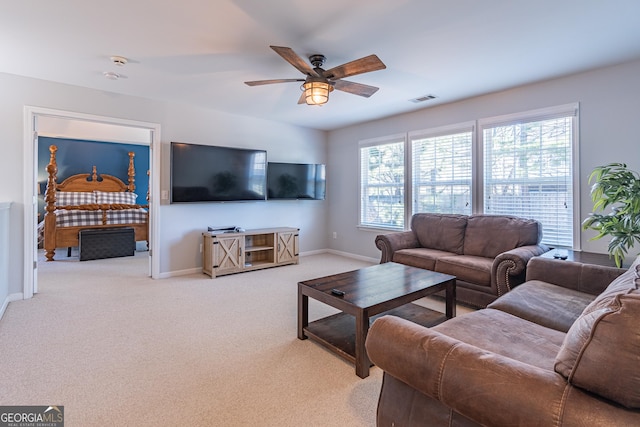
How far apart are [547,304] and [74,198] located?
8420 millimetres

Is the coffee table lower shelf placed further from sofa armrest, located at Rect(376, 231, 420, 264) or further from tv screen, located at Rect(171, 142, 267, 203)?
tv screen, located at Rect(171, 142, 267, 203)

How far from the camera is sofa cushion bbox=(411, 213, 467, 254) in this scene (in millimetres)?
3959

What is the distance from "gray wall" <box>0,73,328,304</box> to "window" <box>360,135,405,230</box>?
1.01 m

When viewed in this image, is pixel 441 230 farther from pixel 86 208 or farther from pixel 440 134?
pixel 86 208

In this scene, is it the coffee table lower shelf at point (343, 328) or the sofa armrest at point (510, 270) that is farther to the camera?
the sofa armrest at point (510, 270)

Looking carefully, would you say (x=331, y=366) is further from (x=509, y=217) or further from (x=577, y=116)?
(x=577, y=116)

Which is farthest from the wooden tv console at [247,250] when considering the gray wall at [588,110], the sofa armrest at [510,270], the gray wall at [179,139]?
the sofa armrest at [510,270]

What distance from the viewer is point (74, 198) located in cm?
691

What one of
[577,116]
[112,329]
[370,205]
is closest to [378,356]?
[112,329]

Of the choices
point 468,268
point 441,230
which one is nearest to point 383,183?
point 441,230

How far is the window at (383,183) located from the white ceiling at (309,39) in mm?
1463

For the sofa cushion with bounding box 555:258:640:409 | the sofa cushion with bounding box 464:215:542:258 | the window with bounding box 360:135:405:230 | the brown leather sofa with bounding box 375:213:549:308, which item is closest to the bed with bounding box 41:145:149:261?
the window with bounding box 360:135:405:230

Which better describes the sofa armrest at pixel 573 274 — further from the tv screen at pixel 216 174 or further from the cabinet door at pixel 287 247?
the tv screen at pixel 216 174

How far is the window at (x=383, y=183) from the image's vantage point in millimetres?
5148
